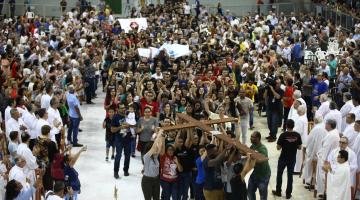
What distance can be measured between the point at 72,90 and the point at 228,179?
20.0ft

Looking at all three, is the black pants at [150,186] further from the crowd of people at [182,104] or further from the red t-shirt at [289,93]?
the red t-shirt at [289,93]

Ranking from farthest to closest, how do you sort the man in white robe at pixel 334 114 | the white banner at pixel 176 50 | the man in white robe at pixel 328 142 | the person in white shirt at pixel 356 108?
the white banner at pixel 176 50
the person in white shirt at pixel 356 108
the man in white robe at pixel 334 114
the man in white robe at pixel 328 142

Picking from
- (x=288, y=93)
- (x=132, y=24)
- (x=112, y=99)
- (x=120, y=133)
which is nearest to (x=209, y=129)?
(x=120, y=133)

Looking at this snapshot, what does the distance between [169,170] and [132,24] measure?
620 inches

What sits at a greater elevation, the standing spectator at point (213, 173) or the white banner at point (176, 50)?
the white banner at point (176, 50)

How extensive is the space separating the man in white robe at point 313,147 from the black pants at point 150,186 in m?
3.46

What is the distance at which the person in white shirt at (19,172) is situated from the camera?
33.5ft

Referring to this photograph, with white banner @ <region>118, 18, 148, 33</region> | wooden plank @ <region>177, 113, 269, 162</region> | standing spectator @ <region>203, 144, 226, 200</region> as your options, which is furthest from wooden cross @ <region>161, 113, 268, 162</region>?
white banner @ <region>118, 18, 148, 33</region>

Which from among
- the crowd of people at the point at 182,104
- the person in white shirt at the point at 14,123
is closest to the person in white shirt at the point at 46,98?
the crowd of people at the point at 182,104

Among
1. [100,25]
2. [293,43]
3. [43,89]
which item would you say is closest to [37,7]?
[100,25]

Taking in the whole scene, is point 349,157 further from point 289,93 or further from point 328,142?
point 289,93

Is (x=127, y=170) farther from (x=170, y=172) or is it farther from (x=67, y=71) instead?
(x=67, y=71)

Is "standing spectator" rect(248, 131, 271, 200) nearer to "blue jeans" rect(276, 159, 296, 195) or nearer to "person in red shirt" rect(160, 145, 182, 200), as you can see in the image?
"blue jeans" rect(276, 159, 296, 195)

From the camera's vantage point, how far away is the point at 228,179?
10703mm
